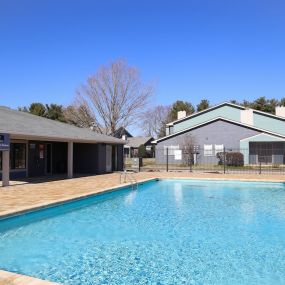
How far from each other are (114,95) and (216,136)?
45.6 ft

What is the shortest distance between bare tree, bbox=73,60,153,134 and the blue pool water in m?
29.4

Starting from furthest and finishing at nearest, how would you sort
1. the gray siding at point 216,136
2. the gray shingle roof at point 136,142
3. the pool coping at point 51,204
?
1. the gray shingle roof at point 136,142
2. the gray siding at point 216,136
3. the pool coping at point 51,204

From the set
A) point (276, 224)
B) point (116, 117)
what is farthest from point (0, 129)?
point (116, 117)

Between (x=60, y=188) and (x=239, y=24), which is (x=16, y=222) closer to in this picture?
(x=60, y=188)

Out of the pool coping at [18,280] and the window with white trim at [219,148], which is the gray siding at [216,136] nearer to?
the window with white trim at [219,148]

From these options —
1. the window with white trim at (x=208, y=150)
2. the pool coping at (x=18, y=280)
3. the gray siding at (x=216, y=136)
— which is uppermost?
the gray siding at (x=216, y=136)

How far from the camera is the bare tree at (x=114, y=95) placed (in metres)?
42.0

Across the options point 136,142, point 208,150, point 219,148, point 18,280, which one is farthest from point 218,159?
point 18,280

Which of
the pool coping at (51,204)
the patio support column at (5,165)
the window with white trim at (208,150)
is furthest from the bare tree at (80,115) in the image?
the patio support column at (5,165)

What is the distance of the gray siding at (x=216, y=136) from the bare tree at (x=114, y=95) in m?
8.14

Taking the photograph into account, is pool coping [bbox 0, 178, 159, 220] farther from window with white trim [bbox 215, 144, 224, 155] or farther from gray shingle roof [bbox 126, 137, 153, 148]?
gray shingle roof [bbox 126, 137, 153, 148]

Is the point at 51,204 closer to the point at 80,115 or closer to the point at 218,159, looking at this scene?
the point at 218,159

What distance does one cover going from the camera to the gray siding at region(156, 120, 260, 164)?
116ft

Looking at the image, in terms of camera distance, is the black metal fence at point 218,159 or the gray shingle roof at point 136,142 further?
the gray shingle roof at point 136,142
